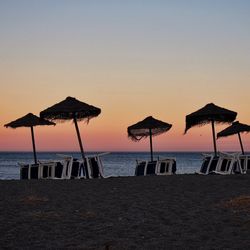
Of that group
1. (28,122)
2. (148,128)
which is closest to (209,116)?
(148,128)

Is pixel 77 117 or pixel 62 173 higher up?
pixel 77 117

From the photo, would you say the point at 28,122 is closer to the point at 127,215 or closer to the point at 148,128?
the point at 148,128

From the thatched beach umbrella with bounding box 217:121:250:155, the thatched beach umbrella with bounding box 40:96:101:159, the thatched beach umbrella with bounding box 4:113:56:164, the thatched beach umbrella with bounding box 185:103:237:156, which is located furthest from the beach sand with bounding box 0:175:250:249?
the thatched beach umbrella with bounding box 217:121:250:155

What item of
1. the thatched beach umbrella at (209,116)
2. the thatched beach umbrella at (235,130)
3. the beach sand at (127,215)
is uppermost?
the thatched beach umbrella at (209,116)

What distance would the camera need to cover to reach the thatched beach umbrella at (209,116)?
19.6m

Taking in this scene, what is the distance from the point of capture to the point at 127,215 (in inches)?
378

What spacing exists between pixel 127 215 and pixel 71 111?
872cm

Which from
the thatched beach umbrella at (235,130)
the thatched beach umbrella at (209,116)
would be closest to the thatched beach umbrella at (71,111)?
the thatched beach umbrella at (209,116)

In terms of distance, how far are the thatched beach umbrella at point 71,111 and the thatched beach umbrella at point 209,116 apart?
3.84 meters

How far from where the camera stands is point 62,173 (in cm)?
1758

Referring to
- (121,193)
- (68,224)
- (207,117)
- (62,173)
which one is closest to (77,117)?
(62,173)

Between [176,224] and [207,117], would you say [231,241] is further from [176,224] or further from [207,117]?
[207,117]

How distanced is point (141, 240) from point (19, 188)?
711cm

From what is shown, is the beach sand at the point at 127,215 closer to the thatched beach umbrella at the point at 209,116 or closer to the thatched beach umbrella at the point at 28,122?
the thatched beach umbrella at the point at 28,122
